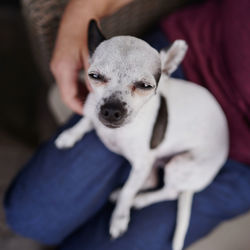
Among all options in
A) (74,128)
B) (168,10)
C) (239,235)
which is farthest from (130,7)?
(239,235)

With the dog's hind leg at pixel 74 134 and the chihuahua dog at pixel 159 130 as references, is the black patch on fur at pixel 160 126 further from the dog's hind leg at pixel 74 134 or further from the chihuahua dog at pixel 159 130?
the dog's hind leg at pixel 74 134

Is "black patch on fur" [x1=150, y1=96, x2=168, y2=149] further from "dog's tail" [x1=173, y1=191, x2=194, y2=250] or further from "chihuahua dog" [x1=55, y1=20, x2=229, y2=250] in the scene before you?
"dog's tail" [x1=173, y1=191, x2=194, y2=250]

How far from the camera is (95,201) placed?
113 centimetres

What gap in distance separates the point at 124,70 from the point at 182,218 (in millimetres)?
657

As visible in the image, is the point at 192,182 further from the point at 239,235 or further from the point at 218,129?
the point at 239,235

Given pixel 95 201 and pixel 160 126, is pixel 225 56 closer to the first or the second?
pixel 160 126

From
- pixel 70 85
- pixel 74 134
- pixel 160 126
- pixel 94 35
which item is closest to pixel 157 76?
pixel 94 35

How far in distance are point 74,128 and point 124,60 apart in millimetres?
598

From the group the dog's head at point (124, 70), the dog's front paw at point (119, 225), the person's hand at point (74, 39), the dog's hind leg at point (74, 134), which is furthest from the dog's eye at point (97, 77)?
the dog's front paw at point (119, 225)

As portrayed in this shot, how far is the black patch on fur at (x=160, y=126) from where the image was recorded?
881 millimetres

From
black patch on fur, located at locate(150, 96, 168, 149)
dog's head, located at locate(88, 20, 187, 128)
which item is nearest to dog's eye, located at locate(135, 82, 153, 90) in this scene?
dog's head, located at locate(88, 20, 187, 128)

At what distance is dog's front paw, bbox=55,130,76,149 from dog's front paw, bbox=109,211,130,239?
31 cm

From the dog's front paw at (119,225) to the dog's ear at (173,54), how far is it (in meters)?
0.61

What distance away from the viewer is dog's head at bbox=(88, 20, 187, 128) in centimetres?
54
